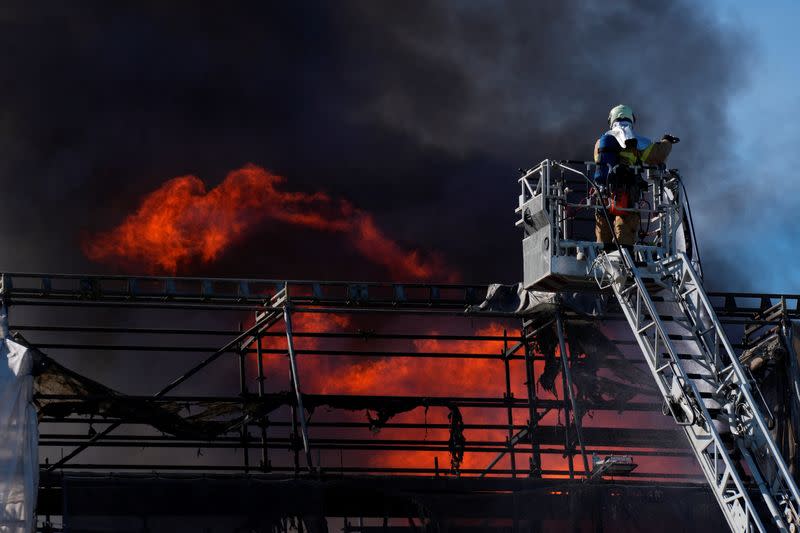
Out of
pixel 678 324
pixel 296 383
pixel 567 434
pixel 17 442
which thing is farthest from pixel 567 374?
pixel 17 442

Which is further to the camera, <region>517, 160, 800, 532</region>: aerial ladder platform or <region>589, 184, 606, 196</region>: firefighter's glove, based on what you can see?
<region>589, 184, 606, 196</region>: firefighter's glove

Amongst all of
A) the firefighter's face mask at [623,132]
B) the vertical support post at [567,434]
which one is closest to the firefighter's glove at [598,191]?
the firefighter's face mask at [623,132]

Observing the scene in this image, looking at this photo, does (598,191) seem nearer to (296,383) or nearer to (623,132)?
(623,132)

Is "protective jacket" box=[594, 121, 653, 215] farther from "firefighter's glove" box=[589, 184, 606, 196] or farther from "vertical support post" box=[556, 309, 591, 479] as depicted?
"vertical support post" box=[556, 309, 591, 479]

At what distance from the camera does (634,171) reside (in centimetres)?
2292

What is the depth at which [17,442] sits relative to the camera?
24109mm

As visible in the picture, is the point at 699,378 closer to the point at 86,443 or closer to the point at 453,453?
the point at 453,453

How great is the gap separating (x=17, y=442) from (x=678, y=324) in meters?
11.5

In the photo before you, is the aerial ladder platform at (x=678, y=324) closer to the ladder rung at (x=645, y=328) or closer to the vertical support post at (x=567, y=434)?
the ladder rung at (x=645, y=328)

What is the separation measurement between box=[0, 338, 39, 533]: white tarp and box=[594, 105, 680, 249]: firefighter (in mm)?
10389

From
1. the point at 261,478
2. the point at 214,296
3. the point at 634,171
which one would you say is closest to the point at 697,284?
the point at 634,171

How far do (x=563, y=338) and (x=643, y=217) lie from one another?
476 cm

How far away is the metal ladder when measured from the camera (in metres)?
20.0

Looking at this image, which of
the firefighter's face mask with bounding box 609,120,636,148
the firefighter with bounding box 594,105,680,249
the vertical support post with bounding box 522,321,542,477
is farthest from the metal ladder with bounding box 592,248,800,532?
the vertical support post with bounding box 522,321,542,477
